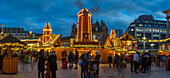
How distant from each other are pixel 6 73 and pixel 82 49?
53.9 ft

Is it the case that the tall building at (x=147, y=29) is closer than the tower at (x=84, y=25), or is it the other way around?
the tower at (x=84, y=25)

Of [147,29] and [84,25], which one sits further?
[147,29]

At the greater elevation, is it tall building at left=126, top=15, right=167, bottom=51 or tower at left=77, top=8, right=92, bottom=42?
tall building at left=126, top=15, right=167, bottom=51

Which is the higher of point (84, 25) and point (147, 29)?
point (147, 29)

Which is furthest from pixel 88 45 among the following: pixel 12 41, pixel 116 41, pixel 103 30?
pixel 103 30

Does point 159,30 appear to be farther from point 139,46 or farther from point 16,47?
point 16,47

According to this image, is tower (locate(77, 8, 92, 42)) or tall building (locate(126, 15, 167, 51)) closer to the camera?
tower (locate(77, 8, 92, 42))

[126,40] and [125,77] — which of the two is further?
[126,40]

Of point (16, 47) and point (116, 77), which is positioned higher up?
point (16, 47)

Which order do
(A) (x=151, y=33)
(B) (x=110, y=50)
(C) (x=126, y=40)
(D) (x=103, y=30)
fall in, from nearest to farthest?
(B) (x=110, y=50) < (C) (x=126, y=40) < (D) (x=103, y=30) < (A) (x=151, y=33)

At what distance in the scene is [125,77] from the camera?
40.2 ft

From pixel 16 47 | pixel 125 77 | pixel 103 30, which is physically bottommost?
pixel 125 77

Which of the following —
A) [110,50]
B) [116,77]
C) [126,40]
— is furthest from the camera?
[126,40]

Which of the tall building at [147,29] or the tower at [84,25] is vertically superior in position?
the tall building at [147,29]
